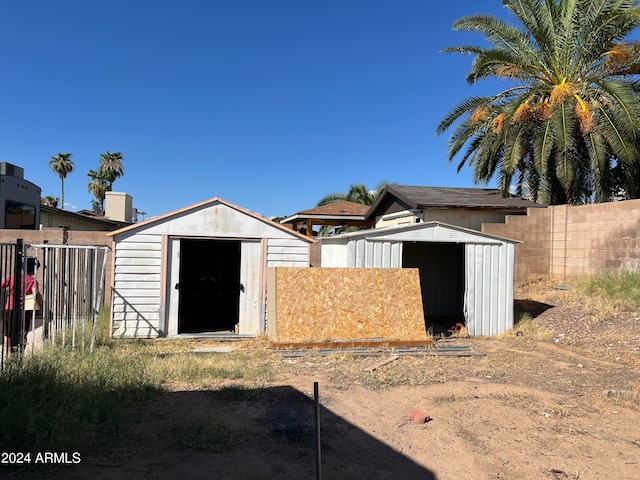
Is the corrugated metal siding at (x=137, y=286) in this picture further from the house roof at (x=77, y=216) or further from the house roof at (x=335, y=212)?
the house roof at (x=77, y=216)

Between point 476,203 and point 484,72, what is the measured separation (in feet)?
16.0

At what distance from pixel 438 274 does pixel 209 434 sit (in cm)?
1096

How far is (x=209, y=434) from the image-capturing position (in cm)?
477

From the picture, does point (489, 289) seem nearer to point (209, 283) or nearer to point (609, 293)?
point (609, 293)

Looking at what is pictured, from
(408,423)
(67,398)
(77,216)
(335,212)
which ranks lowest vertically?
(408,423)

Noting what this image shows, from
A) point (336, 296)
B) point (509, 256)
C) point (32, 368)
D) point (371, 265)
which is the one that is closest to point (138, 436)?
point (32, 368)

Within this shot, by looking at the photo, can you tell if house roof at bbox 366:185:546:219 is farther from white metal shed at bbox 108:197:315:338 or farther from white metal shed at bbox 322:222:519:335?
white metal shed at bbox 108:197:315:338

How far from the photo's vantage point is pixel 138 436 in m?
4.79

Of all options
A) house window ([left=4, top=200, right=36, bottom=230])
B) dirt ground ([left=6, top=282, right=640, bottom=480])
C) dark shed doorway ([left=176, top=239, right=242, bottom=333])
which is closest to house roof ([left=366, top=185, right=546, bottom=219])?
dark shed doorway ([left=176, top=239, right=242, bottom=333])

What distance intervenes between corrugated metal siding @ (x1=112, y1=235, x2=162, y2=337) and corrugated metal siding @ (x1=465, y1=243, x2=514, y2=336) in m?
7.30

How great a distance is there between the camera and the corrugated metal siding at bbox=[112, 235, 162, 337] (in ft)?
33.9

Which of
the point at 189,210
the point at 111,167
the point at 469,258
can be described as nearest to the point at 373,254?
the point at 469,258

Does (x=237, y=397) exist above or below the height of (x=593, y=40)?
below

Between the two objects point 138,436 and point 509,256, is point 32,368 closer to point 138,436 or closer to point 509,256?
point 138,436
